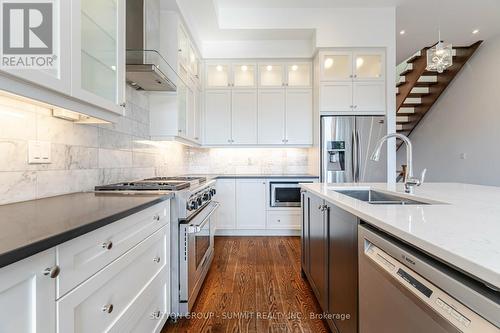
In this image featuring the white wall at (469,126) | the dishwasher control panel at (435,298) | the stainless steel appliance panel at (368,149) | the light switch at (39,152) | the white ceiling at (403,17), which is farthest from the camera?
the white wall at (469,126)

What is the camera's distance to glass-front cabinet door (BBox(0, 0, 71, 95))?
0.90m

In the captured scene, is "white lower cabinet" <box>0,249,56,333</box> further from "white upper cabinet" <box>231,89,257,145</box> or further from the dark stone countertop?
"white upper cabinet" <box>231,89,257,145</box>

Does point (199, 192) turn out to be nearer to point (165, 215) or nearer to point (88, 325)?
point (165, 215)

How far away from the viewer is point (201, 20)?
3.31 meters

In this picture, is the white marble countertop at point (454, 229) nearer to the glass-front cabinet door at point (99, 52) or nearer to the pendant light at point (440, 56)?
the glass-front cabinet door at point (99, 52)

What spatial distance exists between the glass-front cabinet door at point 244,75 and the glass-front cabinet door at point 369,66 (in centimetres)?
153

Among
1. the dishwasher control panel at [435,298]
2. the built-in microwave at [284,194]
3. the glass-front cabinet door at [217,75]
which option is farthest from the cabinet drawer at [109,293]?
the glass-front cabinet door at [217,75]

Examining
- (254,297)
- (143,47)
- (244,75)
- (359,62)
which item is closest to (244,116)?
(244,75)

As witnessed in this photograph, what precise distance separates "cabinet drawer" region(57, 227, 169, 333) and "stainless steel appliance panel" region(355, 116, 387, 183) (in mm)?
2977

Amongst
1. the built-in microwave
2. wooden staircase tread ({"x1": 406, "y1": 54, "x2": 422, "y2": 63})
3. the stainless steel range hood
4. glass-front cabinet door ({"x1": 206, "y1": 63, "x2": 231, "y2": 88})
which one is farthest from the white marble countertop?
wooden staircase tread ({"x1": 406, "y1": 54, "x2": 422, "y2": 63})

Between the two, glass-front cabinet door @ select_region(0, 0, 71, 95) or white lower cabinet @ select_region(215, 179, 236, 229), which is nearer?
glass-front cabinet door @ select_region(0, 0, 71, 95)

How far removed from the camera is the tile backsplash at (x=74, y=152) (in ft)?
3.85

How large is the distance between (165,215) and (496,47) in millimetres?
5923

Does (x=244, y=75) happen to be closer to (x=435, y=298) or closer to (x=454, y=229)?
(x=454, y=229)
